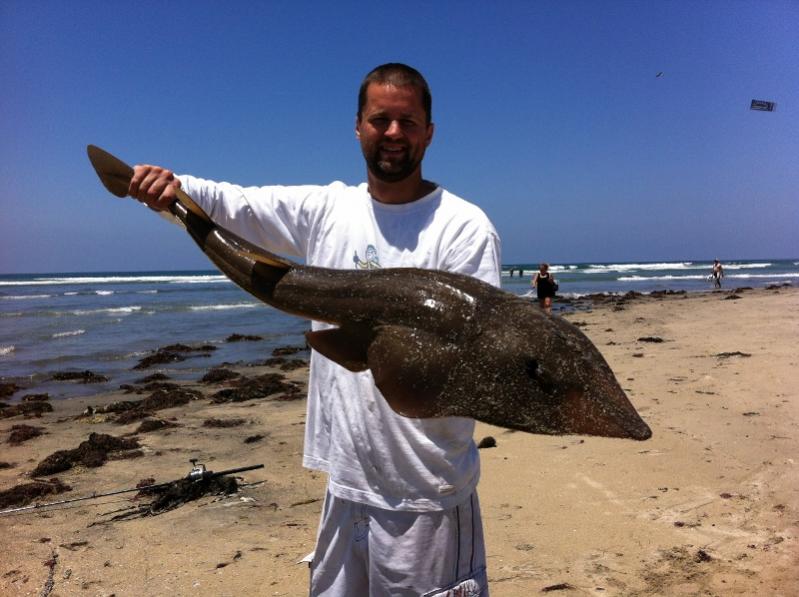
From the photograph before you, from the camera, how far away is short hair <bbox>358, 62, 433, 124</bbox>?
2.60 m

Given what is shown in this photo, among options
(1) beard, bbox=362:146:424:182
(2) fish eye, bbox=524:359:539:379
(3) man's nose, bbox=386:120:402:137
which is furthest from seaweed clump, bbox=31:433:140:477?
(2) fish eye, bbox=524:359:539:379

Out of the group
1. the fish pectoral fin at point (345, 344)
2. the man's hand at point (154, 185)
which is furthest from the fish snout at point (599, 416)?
the man's hand at point (154, 185)

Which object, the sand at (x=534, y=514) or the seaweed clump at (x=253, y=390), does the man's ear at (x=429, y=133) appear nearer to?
the sand at (x=534, y=514)

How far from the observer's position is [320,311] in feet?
8.16

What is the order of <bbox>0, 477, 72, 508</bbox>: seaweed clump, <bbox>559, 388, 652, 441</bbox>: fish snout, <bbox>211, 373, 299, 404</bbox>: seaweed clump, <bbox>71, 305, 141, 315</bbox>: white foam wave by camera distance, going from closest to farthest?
<bbox>559, 388, 652, 441</bbox>: fish snout, <bbox>0, 477, 72, 508</bbox>: seaweed clump, <bbox>211, 373, 299, 404</bbox>: seaweed clump, <bbox>71, 305, 141, 315</bbox>: white foam wave

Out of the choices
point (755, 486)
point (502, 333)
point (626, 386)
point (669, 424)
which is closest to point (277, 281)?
point (502, 333)

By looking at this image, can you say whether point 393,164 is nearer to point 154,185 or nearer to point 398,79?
point 398,79

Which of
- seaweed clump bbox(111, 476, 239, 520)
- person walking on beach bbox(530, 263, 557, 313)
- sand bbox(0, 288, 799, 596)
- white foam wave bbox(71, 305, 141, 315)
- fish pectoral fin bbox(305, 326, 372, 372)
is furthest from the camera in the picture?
white foam wave bbox(71, 305, 141, 315)

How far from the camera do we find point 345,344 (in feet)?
7.79

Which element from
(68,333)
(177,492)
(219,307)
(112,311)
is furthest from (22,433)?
(219,307)

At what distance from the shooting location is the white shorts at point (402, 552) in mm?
2375

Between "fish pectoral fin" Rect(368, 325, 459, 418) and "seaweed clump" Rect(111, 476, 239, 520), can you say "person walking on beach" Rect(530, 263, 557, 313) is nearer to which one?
"seaweed clump" Rect(111, 476, 239, 520)

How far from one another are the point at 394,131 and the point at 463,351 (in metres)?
1.09

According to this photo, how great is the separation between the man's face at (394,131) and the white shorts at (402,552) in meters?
Answer: 1.51
